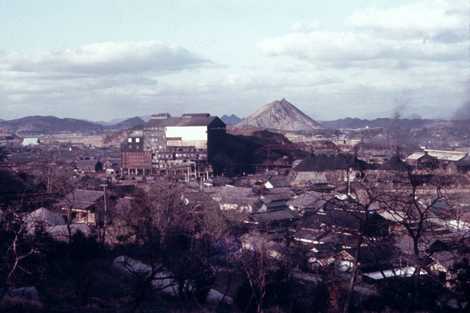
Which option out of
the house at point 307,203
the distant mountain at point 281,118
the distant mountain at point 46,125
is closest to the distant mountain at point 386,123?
the distant mountain at point 281,118

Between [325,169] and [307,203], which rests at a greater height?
[325,169]

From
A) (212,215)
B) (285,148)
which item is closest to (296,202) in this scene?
(212,215)

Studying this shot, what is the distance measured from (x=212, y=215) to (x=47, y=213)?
2346mm

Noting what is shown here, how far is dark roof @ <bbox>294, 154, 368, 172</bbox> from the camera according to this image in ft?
47.3

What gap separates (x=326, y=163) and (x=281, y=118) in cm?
2938

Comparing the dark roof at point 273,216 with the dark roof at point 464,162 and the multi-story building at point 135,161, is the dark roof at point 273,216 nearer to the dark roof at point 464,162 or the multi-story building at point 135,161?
the multi-story building at point 135,161

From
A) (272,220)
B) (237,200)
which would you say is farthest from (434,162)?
(272,220)

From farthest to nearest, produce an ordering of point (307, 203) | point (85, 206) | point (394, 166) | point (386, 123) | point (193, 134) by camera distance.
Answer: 1. point (386, 123)
2. point (193, 134)
3. point (394, 166)
4. point (307, 203)
5. point (85, 206)

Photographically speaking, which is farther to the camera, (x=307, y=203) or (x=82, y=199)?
(x=307, y=203)

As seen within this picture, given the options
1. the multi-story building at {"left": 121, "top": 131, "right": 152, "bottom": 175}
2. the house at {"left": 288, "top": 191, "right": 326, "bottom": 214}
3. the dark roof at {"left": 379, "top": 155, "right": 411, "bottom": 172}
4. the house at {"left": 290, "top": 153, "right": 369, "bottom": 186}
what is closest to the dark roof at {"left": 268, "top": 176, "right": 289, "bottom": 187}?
the house at {"left": 290, "top": 153, "right": 369, "bottom": 186}

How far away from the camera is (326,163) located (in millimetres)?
14742

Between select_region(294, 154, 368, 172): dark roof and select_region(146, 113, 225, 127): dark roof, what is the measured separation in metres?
3.49

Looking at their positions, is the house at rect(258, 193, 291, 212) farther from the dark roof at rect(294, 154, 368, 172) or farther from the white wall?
the white wall

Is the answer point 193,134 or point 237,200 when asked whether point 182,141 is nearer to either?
point 193,134
